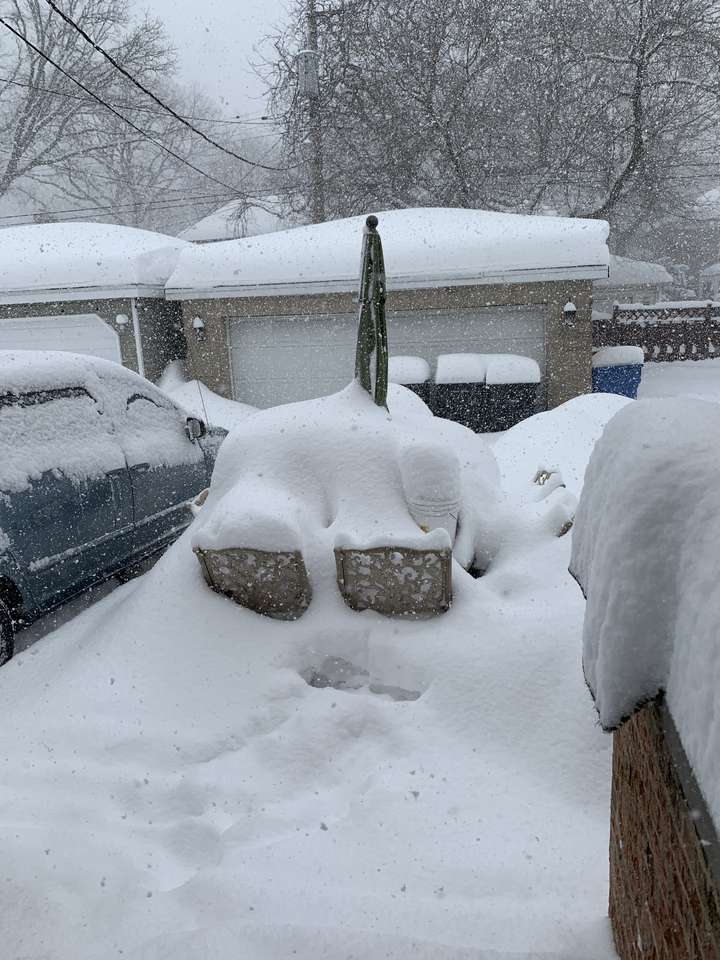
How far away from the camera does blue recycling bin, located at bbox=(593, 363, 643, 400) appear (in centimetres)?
1401

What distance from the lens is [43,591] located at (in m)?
4.53

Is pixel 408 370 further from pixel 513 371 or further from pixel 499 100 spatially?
pixel 499 100

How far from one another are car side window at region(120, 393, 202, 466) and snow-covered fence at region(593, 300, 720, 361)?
1625 centimetres

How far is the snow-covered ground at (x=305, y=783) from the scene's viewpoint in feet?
7.59

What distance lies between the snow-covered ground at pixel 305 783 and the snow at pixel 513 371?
7717mm

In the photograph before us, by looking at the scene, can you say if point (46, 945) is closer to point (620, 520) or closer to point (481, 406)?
point (620, 520)

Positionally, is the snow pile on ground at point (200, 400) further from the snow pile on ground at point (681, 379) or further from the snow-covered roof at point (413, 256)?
the snow pile on ground at point (681, 379)

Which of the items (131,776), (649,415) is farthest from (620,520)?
(131,776)

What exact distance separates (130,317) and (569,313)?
8.45m

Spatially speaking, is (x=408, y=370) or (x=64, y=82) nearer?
(x=408, y=370)

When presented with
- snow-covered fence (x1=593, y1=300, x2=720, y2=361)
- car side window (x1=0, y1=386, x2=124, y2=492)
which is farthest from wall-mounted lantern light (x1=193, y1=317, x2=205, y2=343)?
snow-covered fence (x1=593, y1=300, x2=720, y2=361)

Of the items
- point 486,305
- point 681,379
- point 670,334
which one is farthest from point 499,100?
point 486,305

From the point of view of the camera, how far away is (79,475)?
15.9ft

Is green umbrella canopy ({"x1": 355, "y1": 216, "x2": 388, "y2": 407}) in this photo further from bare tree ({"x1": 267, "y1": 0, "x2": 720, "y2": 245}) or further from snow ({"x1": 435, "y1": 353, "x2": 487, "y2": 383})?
bare tree ({"x1": 267, "y1": 0, "x2": 720, "y2": 245})
